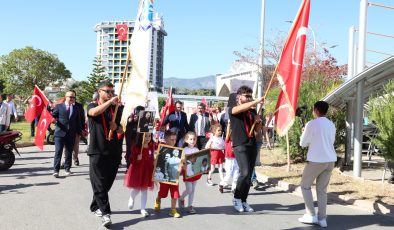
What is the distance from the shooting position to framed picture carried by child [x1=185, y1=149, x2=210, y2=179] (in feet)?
22.2

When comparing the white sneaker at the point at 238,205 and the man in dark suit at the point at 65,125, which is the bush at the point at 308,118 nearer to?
the white sneaker at the point at 238,205

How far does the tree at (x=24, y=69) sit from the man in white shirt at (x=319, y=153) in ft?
233

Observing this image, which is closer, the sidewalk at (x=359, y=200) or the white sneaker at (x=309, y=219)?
the white sneaker at (x=309, y=219)

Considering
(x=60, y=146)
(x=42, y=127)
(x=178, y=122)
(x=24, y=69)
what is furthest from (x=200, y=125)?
(x=24, y=69)

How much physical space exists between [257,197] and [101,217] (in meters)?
3.47

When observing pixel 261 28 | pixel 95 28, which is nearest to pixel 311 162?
pixel 261 28

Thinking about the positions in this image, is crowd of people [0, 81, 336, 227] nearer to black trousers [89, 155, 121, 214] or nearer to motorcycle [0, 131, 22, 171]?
black trousers [89, 155, 121, 214]

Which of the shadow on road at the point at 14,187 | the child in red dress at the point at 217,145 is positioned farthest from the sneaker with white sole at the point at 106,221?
the child in red dress at the point at 217,145

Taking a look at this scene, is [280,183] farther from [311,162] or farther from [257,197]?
[311,162]

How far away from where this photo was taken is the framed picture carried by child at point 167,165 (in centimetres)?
658

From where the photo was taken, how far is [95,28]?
573ft

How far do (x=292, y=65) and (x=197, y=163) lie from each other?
7.00ft

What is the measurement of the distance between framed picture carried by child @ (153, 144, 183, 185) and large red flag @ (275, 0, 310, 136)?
68.8 inches

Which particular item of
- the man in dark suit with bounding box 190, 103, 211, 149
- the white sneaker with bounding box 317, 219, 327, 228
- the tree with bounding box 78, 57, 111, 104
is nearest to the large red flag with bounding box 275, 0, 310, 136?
the white sneaker with bounding box 317, 219, 327, 228
